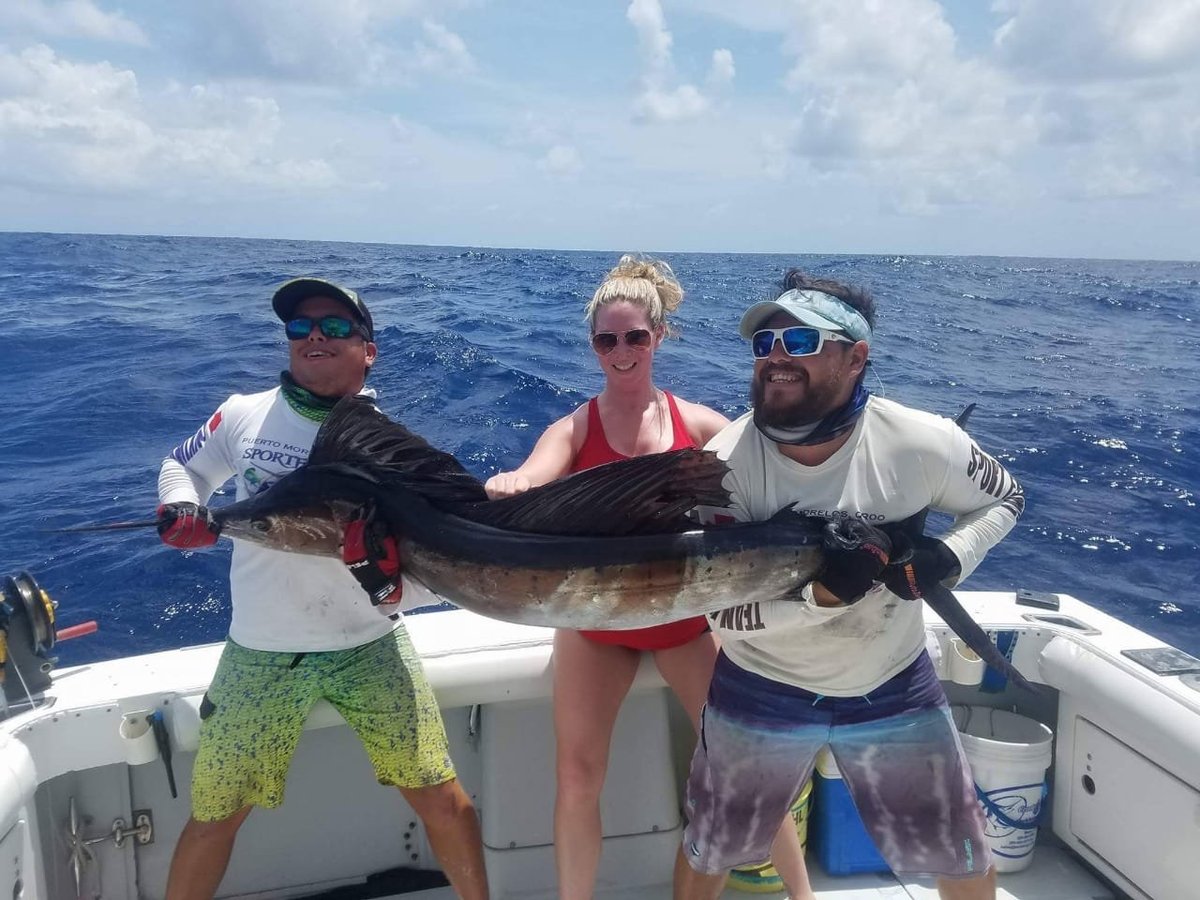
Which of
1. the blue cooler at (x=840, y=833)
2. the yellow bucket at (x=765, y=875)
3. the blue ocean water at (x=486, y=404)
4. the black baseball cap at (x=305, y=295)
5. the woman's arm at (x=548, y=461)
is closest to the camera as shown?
the woman's arm at (x=548, y=461)

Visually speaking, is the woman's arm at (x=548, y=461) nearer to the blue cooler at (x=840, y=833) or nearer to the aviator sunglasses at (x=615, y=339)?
the aviator sunglasses at (x=615, y=339)

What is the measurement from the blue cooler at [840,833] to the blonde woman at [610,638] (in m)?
0.44

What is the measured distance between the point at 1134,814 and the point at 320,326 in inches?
112

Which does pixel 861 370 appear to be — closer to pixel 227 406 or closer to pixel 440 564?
pixel 440 564

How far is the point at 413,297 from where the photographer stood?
63.5ft

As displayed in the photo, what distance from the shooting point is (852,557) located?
190 cm

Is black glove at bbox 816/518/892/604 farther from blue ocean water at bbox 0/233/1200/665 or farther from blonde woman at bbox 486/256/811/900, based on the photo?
blue ocean water at bbox 0/233/1200/665

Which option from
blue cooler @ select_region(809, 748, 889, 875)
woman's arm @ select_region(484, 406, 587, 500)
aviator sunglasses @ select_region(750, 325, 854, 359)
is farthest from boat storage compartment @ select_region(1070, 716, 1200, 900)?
woman's arm @ select_region(484, 406, 587, 500)

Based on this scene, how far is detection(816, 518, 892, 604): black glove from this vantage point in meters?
1.90

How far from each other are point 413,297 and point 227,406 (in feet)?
57.7

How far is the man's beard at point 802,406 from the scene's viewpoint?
207 cm

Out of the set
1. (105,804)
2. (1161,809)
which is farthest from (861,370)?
(105,804)

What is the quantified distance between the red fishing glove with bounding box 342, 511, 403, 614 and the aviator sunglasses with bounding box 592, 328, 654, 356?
828 millimetres

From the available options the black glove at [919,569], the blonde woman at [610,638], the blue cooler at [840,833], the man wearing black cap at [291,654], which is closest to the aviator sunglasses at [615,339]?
the blonde woman at [610,638]
